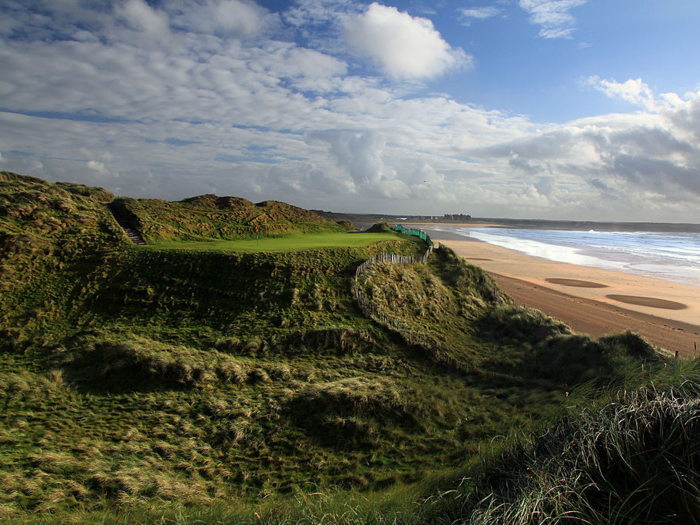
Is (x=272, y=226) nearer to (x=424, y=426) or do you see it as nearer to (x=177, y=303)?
(x=177, y=303)

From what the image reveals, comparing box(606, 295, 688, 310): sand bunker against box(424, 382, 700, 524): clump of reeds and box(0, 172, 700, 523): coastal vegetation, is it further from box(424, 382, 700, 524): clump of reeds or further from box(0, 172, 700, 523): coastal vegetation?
box(424, 382, 700, 524): clump of reeds

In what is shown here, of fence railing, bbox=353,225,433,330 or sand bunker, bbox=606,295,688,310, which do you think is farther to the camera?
sand bunker, bbox=606,295,688,310

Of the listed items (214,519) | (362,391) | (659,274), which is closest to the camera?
(214,519)

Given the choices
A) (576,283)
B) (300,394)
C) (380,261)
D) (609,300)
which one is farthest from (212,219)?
(576,283)

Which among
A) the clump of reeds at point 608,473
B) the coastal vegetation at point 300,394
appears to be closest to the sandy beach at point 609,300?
the coastal vegetation at point 300,394

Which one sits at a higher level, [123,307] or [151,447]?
[123,307]

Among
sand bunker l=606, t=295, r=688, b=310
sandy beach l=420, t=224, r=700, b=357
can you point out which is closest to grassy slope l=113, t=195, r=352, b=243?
sandy beach l=420, t=224, r=700, b=357

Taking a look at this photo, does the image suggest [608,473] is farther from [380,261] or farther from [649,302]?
[649,302]

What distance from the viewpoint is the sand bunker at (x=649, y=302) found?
2311cm

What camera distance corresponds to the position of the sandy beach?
18.3 metres

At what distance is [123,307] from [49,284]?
3.44 metres

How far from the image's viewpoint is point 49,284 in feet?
46.1

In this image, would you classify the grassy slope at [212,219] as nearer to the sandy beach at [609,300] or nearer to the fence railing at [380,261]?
the fence railing at [380,261]

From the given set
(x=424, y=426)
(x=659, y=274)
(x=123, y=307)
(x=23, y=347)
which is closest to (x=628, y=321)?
(x=424, y=426)
